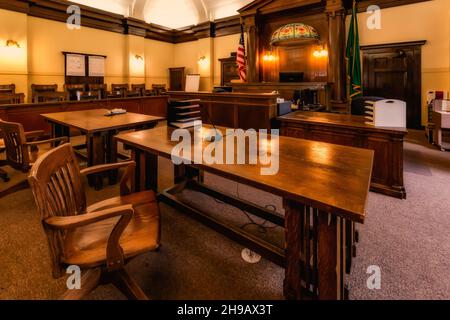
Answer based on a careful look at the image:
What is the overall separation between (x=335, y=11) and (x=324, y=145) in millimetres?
7054

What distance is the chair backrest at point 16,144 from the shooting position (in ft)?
8.80

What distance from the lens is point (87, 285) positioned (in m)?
1.49

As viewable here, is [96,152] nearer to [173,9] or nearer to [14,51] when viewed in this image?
[14,51]

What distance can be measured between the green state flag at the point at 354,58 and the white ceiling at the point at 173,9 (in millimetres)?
4172

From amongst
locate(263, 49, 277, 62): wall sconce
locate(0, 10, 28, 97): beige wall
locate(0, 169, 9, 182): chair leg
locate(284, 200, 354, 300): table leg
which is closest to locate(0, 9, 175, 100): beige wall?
locate(0, 10, 28, 97): beige wall

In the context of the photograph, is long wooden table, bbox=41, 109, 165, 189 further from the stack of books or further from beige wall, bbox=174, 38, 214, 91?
beige wall, bbox=174, 38, 214, 91

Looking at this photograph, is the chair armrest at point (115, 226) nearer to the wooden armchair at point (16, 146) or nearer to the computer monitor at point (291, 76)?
the wooden armchair at point (16, 146)

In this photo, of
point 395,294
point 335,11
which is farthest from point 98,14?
point 395,294

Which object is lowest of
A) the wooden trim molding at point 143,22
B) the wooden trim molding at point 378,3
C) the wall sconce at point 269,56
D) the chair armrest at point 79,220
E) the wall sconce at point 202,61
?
the chair armrest at point 79,220

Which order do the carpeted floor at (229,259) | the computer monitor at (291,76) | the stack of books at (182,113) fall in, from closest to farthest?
the carpeted floor at (229,259) → the stack of books at (182,113) → the computer monitor at (291,76)

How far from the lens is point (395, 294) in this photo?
5.47ft


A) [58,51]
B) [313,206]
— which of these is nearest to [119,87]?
[58,51]

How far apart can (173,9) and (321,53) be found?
6.49 meters

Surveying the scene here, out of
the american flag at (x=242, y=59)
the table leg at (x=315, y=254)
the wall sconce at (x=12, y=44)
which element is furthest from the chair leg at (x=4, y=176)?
the american flag at (x=242, y=59)
